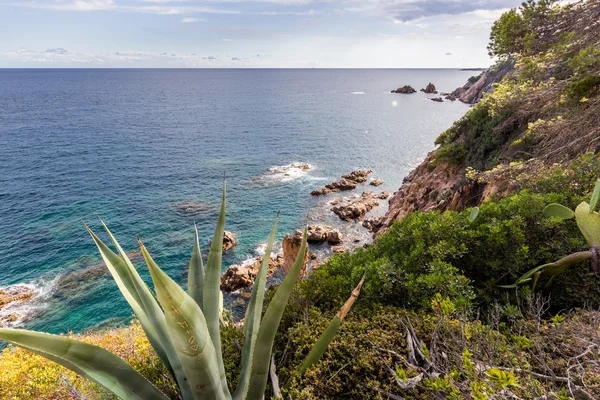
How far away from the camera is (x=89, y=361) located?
264cm

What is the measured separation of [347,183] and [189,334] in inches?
→ 1303

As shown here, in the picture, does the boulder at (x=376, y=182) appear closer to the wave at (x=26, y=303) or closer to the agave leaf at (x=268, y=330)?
the wave at (x=26, y=303)

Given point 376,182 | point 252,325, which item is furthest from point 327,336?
point 376,182

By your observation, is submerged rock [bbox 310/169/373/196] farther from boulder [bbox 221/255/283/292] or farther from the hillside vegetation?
the hillside vegetation

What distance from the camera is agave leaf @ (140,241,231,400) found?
213 centimetres

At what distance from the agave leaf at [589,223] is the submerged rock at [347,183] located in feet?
92.6

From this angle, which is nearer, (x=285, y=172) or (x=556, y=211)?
(x=556, y=211)

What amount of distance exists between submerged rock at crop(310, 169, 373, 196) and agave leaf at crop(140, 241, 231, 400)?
99.8 ft

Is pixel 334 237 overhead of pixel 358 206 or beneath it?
beneath

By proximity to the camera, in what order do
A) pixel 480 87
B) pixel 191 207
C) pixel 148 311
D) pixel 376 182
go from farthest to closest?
1. pixel 480 87
2. pixel 376 182
3. pixel 191 207
4. pixel 148 311

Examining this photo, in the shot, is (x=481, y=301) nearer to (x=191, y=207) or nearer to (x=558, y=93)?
(x=558, y=93)

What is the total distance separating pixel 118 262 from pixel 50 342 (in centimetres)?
95

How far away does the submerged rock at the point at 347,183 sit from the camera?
109 feet

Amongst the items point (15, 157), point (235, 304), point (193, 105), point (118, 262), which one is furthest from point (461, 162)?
point (193, 105)
